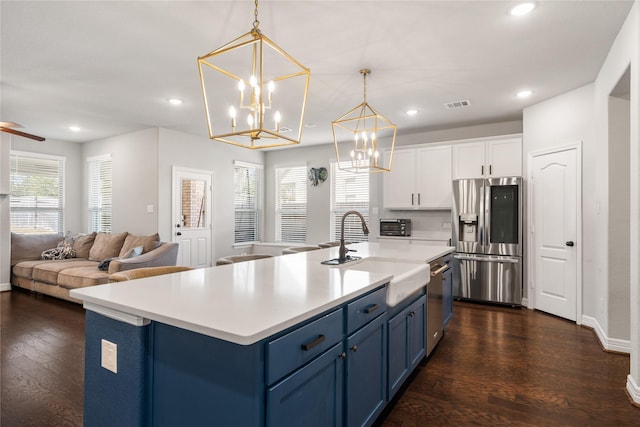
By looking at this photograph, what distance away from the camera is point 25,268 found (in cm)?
561

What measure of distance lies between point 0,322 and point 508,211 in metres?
6.57

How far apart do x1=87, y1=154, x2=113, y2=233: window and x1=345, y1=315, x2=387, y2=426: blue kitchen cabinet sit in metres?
6.68

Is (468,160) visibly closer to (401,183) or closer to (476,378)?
(401,183)

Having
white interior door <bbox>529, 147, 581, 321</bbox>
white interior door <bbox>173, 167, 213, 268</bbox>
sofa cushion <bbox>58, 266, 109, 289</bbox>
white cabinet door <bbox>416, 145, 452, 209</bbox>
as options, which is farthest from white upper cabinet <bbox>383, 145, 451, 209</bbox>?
sofa cushion <bbox>58, 266, 109, 289</bbox>

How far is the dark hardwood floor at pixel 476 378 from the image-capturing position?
219 centimetres

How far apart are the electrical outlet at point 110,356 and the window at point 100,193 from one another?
6244 mm

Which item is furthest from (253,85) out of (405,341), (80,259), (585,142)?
(80,259)

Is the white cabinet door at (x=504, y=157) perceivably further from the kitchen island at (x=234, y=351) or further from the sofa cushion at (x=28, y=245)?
the sofa cushion at (x=28, y=245)

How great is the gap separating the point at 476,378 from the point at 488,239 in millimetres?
2708

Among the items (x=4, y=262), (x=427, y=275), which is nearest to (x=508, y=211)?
(x=427, y=275)

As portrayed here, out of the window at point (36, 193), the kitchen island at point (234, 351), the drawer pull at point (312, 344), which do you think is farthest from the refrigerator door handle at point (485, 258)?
the window at point (36, 193)

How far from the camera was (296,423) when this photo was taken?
1.27 m

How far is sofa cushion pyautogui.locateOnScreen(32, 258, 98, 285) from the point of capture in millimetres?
5141

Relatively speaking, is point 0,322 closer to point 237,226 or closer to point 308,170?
point 237,226
